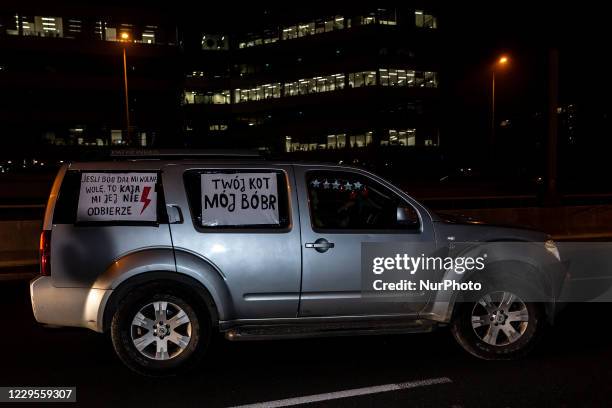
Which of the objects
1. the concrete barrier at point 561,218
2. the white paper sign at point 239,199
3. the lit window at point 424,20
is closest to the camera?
the white paper sign at point 239,199

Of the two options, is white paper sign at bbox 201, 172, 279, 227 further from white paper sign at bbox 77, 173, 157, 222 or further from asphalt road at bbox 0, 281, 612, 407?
asphalt road at bbox 0, 281, 612, 407

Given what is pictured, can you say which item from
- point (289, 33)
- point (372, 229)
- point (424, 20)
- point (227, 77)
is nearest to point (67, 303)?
point (372, 229)

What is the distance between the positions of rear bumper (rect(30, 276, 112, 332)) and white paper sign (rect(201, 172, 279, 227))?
1.10 m

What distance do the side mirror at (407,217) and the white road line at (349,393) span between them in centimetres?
139

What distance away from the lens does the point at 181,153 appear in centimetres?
517

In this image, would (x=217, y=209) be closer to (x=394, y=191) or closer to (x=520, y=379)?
(x=394, y=191)

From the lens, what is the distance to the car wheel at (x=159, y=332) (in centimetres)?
471

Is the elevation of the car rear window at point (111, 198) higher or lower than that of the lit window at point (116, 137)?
lower

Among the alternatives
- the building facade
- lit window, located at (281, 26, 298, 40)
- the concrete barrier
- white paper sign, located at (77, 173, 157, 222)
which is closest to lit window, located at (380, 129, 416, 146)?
the building facade

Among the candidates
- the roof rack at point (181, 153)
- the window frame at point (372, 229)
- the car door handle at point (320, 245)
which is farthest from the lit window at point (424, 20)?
the car door handle at point (320, 245)

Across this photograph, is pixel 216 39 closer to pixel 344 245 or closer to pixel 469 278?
pixel 344 245

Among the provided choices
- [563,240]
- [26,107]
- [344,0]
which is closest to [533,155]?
[344,0]

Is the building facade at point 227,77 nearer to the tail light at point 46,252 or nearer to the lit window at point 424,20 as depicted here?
the lit window at point 424,20

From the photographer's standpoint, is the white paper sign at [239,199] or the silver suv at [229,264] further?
the white paper sign at [239,199]
